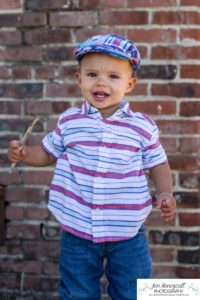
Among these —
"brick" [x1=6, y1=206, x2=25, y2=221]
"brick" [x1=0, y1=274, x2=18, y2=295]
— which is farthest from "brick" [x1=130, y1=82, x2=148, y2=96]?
"brick" [x1=0, y1=274, x2=18, y2=295]

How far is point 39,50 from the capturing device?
294 centimetres

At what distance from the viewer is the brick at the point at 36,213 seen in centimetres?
302

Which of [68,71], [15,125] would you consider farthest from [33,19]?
[15,125]

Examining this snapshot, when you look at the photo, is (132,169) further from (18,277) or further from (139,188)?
(18,277)

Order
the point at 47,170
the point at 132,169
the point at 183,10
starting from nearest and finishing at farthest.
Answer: the point at 132,169 < the point at 183,10 < the point at 47,170

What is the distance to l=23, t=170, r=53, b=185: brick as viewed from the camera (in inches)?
118

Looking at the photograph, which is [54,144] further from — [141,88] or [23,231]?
[23,231]

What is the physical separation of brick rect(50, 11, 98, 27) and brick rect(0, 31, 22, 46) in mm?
185

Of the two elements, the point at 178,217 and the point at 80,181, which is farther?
the point at 178,217

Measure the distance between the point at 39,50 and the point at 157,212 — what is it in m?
1.00

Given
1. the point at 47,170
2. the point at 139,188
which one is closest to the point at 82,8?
the point at 47,170

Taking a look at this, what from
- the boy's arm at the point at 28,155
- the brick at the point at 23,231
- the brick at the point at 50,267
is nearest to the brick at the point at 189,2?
the boy's arm at the point at 28,155

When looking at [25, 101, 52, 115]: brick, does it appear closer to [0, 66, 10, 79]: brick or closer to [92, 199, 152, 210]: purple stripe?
[0, 66, 10, 79]: brick

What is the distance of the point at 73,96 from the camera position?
9.63 feet
